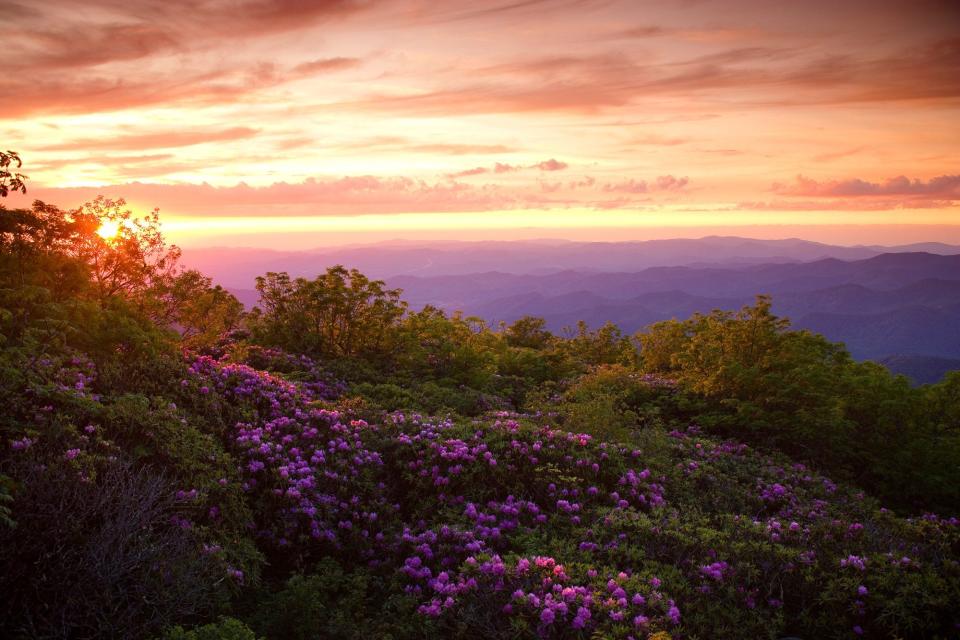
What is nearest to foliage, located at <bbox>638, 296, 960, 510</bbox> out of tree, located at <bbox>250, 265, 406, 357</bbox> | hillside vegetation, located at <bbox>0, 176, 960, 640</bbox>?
hillside vegetation, located at <bbox>0, 176, 960, 640</bbox>

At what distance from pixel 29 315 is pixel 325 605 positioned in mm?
5988

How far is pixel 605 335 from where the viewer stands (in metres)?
26.1

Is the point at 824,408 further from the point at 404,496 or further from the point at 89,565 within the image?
the point at 89,565

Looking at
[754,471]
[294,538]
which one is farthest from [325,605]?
[754,471]

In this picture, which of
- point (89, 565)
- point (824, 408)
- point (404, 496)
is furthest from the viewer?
point (824, 408)

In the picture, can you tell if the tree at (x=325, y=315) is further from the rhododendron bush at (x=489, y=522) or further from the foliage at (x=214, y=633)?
the foliage at (x=214, y=633)

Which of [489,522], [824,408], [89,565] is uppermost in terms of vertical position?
[89,565]

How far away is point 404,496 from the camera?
8.17 meters

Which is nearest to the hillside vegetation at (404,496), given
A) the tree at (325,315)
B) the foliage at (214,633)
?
the foliage at (214,633)

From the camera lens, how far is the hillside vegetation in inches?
199

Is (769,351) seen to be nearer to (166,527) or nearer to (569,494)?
(569,494)

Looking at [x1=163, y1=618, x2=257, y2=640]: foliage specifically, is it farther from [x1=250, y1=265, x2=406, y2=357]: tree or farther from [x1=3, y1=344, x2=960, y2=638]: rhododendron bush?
[x1=250, y1=265, x2=406, y2=357]: tree

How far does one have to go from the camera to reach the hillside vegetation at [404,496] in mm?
5043

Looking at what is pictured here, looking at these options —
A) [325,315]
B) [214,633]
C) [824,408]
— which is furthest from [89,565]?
[824,408]
